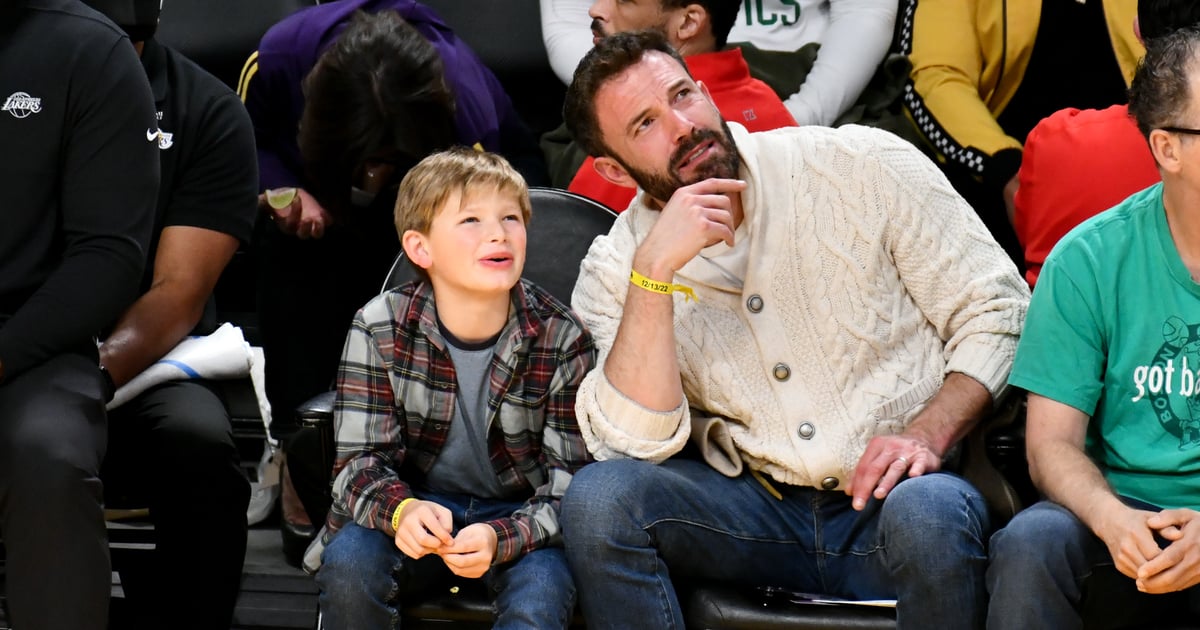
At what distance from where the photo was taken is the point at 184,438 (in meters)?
2.88

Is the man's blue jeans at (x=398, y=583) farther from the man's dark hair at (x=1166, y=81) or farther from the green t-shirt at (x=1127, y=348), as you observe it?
the man's dark hair at (x=1166, y=81)

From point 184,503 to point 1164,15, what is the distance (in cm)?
208

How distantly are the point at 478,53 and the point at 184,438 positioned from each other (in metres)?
1.81

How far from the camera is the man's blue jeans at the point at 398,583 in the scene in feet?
7.79

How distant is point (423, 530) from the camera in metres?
2.42

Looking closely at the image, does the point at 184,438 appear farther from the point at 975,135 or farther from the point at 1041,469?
the point at 975,135

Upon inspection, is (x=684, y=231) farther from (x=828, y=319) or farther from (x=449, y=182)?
(x=449, y=182)

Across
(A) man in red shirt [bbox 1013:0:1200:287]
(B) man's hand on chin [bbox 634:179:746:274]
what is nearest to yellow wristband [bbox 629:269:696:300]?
(B) man's hand on chin [bbox 634:179:746:274]

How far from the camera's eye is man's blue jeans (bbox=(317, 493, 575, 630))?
238 centimetres

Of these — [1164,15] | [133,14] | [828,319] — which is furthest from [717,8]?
[133,14]

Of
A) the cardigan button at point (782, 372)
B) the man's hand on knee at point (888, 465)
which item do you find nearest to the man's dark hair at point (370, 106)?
the cardigan button at point (782, 372)

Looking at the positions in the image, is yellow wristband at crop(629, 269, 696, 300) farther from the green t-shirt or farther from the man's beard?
the green t-shirt

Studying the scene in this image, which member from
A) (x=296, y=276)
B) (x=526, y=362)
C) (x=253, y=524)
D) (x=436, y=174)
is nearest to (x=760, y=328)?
(x=526, y=362)

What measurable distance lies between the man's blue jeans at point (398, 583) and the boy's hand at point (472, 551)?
56mm
